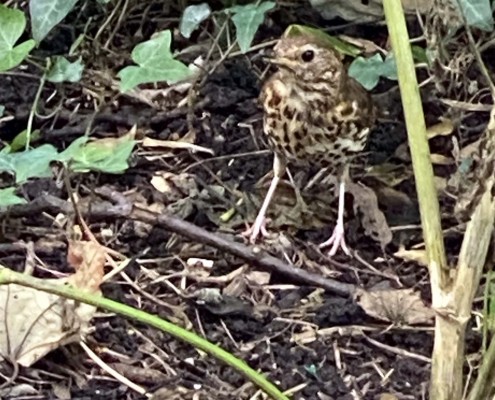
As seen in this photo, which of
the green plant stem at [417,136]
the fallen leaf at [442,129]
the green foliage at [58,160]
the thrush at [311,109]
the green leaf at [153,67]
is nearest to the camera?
the green plant stem at [417,136]

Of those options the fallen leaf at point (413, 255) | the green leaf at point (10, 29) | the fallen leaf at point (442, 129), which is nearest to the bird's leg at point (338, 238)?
the fallen leaf at point (413, 255)

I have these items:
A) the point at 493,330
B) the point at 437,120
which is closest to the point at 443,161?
the point at 437,120

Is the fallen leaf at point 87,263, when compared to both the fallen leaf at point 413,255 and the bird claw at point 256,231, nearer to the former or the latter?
the bird claw at point 256,231

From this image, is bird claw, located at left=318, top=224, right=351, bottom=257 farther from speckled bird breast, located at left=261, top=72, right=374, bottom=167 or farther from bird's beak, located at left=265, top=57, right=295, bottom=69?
bird's beak, located at left=265, top=57, right=295, bottom=69

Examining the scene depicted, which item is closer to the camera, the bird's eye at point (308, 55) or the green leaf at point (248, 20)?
the bird's eye at point (308, 55)

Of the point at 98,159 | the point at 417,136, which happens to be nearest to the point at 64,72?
the point at 98,159

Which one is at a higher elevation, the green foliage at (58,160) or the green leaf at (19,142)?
the green foliage at (58,160)
